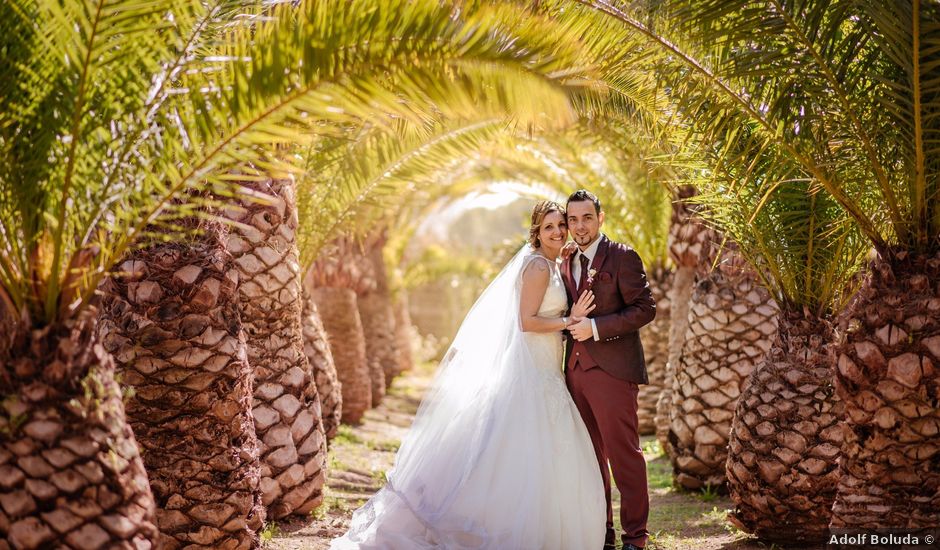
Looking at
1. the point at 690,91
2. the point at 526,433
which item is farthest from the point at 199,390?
the point at 690,91

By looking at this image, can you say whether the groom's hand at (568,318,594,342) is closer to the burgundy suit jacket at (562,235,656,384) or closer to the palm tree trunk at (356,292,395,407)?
the burgundy suit jacket at (562,235,656,384)

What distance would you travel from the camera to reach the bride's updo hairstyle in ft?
19.5

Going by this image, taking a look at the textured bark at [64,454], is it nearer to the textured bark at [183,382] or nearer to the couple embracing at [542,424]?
the textured bark at [183,382]

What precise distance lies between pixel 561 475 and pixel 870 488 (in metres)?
1.75

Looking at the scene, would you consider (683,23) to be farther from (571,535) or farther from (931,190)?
(571,535)

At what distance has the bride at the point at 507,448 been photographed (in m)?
5.36

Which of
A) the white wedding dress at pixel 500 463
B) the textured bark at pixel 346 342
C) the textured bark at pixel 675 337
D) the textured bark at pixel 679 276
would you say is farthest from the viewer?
the textured bark at pixel 346 342

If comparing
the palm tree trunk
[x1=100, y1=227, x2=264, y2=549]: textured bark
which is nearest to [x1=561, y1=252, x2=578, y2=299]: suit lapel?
[x1=100, y1=227, x2=264, y2=549]: textured bark

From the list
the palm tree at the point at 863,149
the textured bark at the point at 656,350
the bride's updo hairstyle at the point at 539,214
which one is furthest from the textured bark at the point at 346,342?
the palm tree at the point at 863,149

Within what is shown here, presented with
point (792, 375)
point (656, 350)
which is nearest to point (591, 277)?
point (792, 375)

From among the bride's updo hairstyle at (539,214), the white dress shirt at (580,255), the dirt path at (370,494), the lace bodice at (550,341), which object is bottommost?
the dirt path at (370,494)

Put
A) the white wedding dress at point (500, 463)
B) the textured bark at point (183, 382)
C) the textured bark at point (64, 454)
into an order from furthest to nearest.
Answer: the white wedding dress at point (500, 463)
the textured bark at point (183, 382)
the textured bark at point (64, 454)

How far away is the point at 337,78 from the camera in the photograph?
3842 millimetres

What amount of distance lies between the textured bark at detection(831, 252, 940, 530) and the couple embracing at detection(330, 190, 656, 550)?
125 cm
